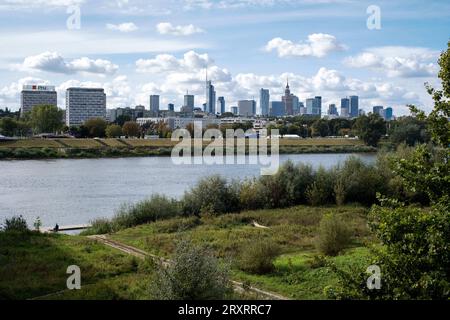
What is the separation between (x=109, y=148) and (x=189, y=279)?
83005 millimetres

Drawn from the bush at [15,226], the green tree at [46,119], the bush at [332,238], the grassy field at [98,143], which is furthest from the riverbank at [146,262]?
the green tree at [46,119]

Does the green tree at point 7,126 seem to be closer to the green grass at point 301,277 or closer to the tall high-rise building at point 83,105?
the tall high-rise building at point 83,105

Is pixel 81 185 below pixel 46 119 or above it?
below

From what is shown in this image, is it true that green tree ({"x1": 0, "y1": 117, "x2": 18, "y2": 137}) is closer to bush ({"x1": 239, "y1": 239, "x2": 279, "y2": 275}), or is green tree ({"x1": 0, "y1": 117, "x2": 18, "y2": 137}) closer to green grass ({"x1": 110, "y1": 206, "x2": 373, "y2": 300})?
green grass ({"x1": 110, "y1": 206, "x2": 373, "y2": 300})

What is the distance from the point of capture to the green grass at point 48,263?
49.0ft

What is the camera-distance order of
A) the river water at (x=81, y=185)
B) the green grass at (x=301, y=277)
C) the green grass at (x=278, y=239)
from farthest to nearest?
the river water at (x=81, y=185)
the green grass at (x=278, y=239)
the green grass at (x=301, y=277)

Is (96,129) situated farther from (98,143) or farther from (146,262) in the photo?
(146,262)

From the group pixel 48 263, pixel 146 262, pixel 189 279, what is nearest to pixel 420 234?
pixel 189 279

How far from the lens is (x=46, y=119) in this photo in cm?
11975

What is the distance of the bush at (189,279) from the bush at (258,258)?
5755 millimetres

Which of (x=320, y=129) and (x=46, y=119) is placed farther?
(x=320, y=129)

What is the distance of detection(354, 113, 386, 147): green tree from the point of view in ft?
335

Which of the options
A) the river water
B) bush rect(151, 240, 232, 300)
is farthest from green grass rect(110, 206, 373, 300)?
the river water

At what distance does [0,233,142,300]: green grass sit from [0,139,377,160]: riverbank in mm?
63217
